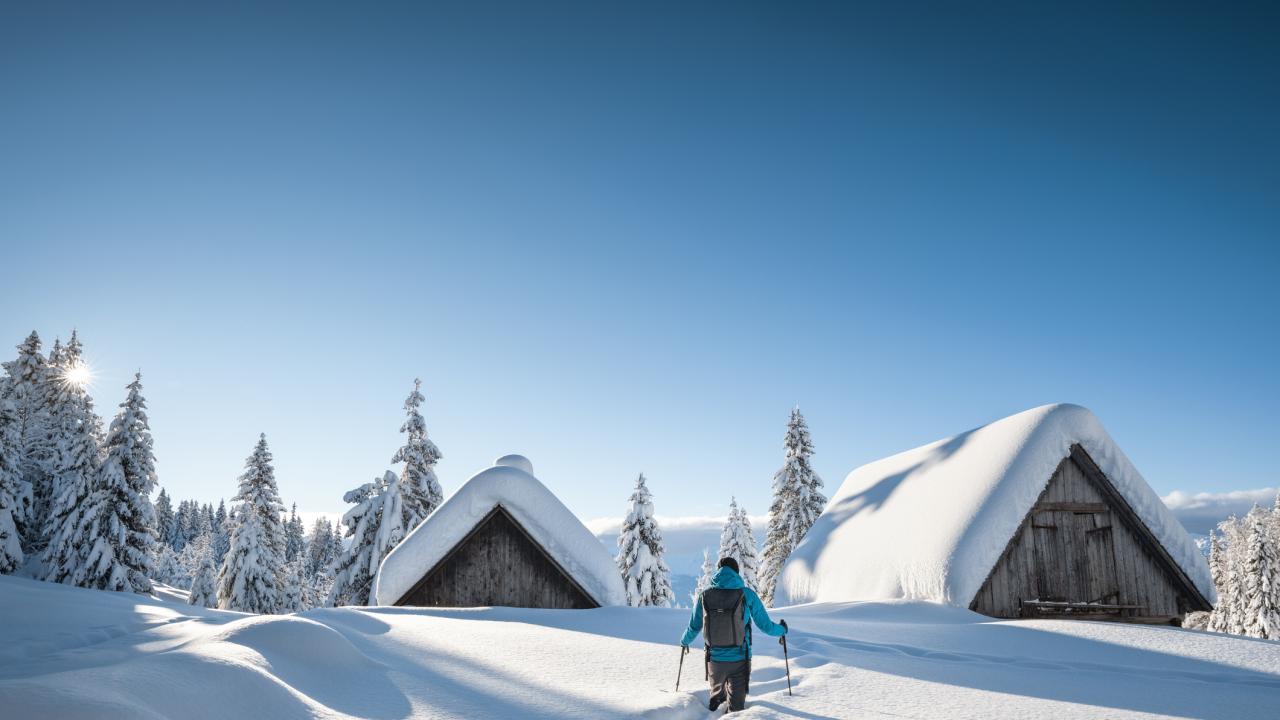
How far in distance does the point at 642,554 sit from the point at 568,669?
75.3ft

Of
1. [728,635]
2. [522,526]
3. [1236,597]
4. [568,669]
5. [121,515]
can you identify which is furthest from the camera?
[1236,597]

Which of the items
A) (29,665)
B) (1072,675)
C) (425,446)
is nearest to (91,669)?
(29,665)

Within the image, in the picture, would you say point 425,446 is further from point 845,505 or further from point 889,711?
point 889,711

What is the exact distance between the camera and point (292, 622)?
7.89m

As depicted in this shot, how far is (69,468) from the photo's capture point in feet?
96.3

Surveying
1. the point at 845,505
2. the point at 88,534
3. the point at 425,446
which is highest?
the point at 425,446

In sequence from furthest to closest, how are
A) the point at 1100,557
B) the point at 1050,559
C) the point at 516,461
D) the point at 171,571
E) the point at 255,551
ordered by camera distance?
the point at 171,571 → the point at 255,551 → the point at 516,461 → the point at 1100,557 → the point at 1050,559

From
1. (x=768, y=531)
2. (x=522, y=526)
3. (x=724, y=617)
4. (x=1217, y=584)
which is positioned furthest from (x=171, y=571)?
(x=1217, y=584)

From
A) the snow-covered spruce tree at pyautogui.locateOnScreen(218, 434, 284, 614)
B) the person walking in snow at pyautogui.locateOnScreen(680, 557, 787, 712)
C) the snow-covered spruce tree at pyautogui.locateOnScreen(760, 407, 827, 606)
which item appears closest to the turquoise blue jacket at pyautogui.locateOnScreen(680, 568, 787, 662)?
the person walking in snow at pyautogui.locateOnScreen(680, 557, 787, 712)

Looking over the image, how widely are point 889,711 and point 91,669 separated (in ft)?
24.0

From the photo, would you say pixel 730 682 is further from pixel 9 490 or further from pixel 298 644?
pixel 9 490

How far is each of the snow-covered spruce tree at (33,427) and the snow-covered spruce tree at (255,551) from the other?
8647 millimetres

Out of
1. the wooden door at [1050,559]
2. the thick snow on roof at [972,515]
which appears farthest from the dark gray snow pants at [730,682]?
the wooden door at [1050,559]

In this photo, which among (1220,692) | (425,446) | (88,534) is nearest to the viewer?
(1220,692)
